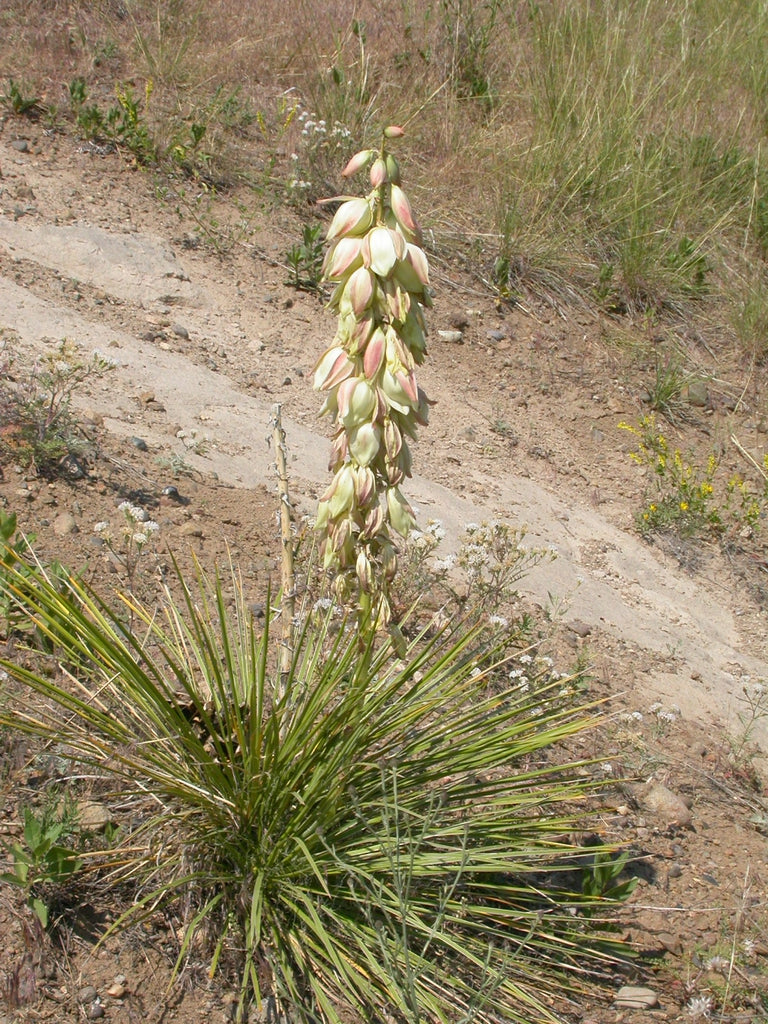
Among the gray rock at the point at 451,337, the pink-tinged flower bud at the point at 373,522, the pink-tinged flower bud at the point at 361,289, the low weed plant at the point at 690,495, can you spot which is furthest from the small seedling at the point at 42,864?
the gray rock at the point at 451,337

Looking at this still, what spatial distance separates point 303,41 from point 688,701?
5566 mm

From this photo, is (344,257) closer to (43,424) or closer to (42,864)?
(42,864)

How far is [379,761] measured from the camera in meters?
2.21

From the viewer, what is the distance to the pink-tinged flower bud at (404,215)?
1886 millimetres

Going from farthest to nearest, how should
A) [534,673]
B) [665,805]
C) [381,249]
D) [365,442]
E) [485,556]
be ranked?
[485,556] < [534,673] < [665,805] < [365,442] < [381,249]

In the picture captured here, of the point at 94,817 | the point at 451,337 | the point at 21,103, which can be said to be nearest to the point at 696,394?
the point at 451,337

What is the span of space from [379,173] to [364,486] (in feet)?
1.98

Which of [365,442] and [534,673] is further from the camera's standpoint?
[534,673]

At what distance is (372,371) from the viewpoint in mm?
1900

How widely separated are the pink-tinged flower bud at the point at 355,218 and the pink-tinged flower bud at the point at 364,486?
47 centimetres

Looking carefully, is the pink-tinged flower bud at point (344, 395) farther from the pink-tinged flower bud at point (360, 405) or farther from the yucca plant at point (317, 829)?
the yucca plant at point (317, 829)

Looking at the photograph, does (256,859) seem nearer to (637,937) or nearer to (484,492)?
(637,937)

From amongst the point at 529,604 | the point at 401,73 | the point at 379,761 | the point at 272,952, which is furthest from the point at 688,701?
the point at 401,73

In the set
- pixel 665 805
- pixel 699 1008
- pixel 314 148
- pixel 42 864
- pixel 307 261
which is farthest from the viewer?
pixel 314 148
